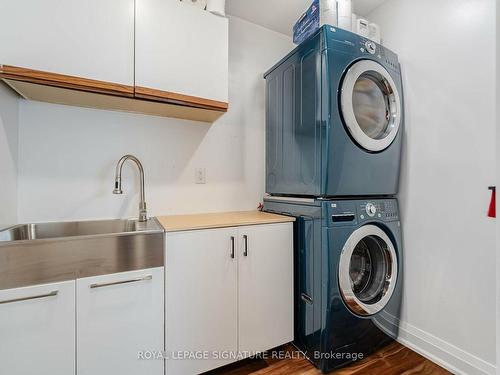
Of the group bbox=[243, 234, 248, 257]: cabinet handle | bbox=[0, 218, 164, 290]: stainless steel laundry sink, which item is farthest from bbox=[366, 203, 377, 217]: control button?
bbox=[0, 218, 164, 290]: stainless steel laundry sink

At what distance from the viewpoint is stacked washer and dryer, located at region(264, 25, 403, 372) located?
1.36 meters

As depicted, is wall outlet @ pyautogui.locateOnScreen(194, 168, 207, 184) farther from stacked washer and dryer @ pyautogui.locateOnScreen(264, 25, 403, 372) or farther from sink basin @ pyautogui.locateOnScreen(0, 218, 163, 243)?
stacked washer and dryer @ pyautogui.locateOnScreen(264, 25, 403, 372)

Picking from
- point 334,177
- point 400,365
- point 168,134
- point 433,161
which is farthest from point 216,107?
point 400,365

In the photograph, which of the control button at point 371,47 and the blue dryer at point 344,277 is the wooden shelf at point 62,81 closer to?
the blue dryer at point 344,277

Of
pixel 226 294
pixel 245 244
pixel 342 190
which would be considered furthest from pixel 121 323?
pixel 342 190

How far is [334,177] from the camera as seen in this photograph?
4.52 feet

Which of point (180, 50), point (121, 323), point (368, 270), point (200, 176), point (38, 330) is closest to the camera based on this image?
point (38, 330)

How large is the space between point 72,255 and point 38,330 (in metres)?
0.32

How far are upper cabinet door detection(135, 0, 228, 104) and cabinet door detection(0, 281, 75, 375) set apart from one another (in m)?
1.06

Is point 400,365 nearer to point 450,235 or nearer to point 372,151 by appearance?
point 450,235

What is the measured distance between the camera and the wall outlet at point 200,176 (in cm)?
184

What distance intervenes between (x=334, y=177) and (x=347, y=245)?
0.41m

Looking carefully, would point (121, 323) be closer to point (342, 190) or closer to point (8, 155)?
point (8, 155)

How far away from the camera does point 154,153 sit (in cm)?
170
